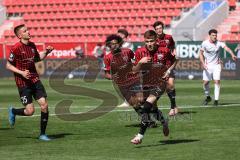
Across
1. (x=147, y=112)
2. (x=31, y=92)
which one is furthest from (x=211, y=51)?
(x=147, y=112)

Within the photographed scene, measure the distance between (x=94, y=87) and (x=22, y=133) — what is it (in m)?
15.7

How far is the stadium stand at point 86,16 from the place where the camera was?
4381 centimetres

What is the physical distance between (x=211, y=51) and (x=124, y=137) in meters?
7.85

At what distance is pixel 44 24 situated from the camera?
48.1 metres

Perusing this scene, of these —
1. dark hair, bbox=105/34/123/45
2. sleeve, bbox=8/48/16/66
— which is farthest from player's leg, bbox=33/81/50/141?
dark hair, bbox=105/34/123/45

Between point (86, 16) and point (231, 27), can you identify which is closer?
point (231, 27)

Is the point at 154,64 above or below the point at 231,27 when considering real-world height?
above

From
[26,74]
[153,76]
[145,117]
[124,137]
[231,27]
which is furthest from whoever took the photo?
[231,27]

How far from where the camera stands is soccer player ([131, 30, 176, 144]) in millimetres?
12164

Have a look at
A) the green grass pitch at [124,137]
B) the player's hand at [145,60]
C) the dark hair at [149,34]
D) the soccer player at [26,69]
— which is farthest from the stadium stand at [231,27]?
the player's hand at [145,60]

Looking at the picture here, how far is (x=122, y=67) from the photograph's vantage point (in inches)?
587

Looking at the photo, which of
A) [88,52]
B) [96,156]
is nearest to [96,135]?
[96,156]

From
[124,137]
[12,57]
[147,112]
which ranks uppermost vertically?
[12,57]

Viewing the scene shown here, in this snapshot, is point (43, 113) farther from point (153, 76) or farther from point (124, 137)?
point (153, 76)
